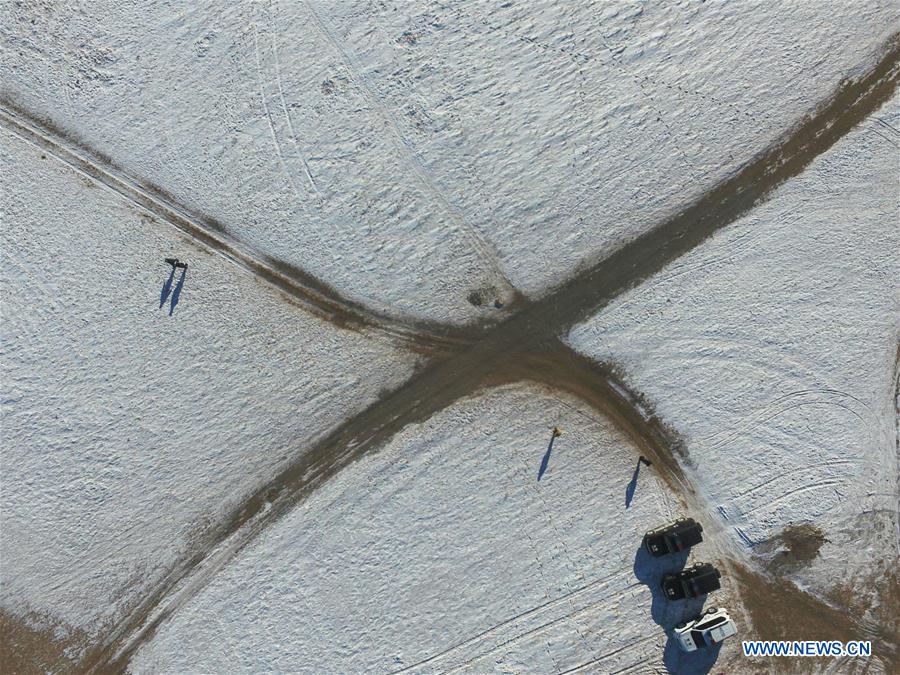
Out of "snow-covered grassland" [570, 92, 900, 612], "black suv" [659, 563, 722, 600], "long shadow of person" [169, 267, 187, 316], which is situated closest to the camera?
"black suv" [659, 563, 722, 600]

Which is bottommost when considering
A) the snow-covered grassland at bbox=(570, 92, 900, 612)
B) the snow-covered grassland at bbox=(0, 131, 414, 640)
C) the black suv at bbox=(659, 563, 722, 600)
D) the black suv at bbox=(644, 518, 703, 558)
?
the black suv at bbox=(659, 563, 722, 600)

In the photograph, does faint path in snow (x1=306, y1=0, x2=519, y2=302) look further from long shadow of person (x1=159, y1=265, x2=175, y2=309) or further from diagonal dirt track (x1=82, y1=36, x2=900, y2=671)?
long shadow of person (x1=159, y1=265, x2=175, y2=309)

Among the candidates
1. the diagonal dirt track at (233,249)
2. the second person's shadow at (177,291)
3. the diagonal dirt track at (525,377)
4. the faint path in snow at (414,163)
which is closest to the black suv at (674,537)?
the diagonal dirt track at (525,377)

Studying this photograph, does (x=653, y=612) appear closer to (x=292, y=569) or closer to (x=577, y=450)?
(x=577, y=450)

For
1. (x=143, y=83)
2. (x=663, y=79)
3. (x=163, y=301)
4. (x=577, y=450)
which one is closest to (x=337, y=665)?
(x=577, y=450)

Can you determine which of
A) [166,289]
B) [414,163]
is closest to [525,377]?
[414,163]

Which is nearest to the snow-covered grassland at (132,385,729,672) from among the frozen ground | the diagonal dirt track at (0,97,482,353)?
the diagonal dirt track at (0,97,482,353)
